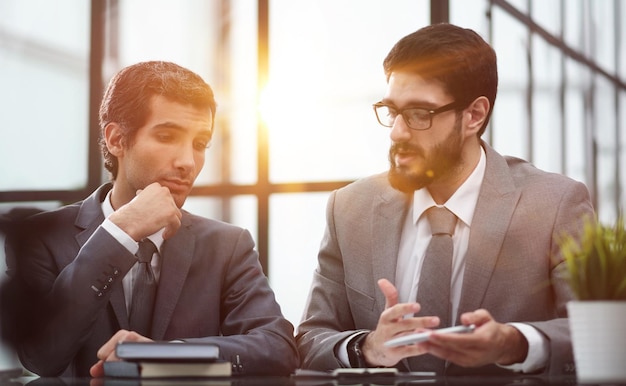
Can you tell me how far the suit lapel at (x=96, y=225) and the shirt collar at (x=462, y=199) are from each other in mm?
942

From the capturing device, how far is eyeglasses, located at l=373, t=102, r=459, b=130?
2.98 meters

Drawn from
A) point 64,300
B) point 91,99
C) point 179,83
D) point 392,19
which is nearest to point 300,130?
point 392,19

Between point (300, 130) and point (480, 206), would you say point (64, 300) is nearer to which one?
point (480, 206)

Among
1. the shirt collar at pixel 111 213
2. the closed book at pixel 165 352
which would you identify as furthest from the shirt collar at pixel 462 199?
the closed book at pixel 165 352

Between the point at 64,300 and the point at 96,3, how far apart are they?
255cm

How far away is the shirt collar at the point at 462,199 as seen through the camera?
290cm

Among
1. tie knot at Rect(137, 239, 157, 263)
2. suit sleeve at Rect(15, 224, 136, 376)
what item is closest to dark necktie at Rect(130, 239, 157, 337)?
tie knot at Rect(137, 239, 157, 263)

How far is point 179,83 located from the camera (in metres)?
2.97

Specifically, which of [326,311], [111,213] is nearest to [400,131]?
[326,311]

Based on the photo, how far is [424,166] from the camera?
2949 millimetres

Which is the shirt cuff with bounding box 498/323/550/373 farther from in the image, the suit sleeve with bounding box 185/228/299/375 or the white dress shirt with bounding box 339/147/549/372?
the suit sleeve with bounding box 185/228/299/375

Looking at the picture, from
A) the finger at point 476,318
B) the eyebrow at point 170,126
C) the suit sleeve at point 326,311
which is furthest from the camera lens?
the eyebrow at point 170,126

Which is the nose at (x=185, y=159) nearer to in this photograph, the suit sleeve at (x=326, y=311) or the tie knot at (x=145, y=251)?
the tie knot at (x=145, y=251)

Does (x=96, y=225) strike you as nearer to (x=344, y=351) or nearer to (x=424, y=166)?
(x=344, y=351)
